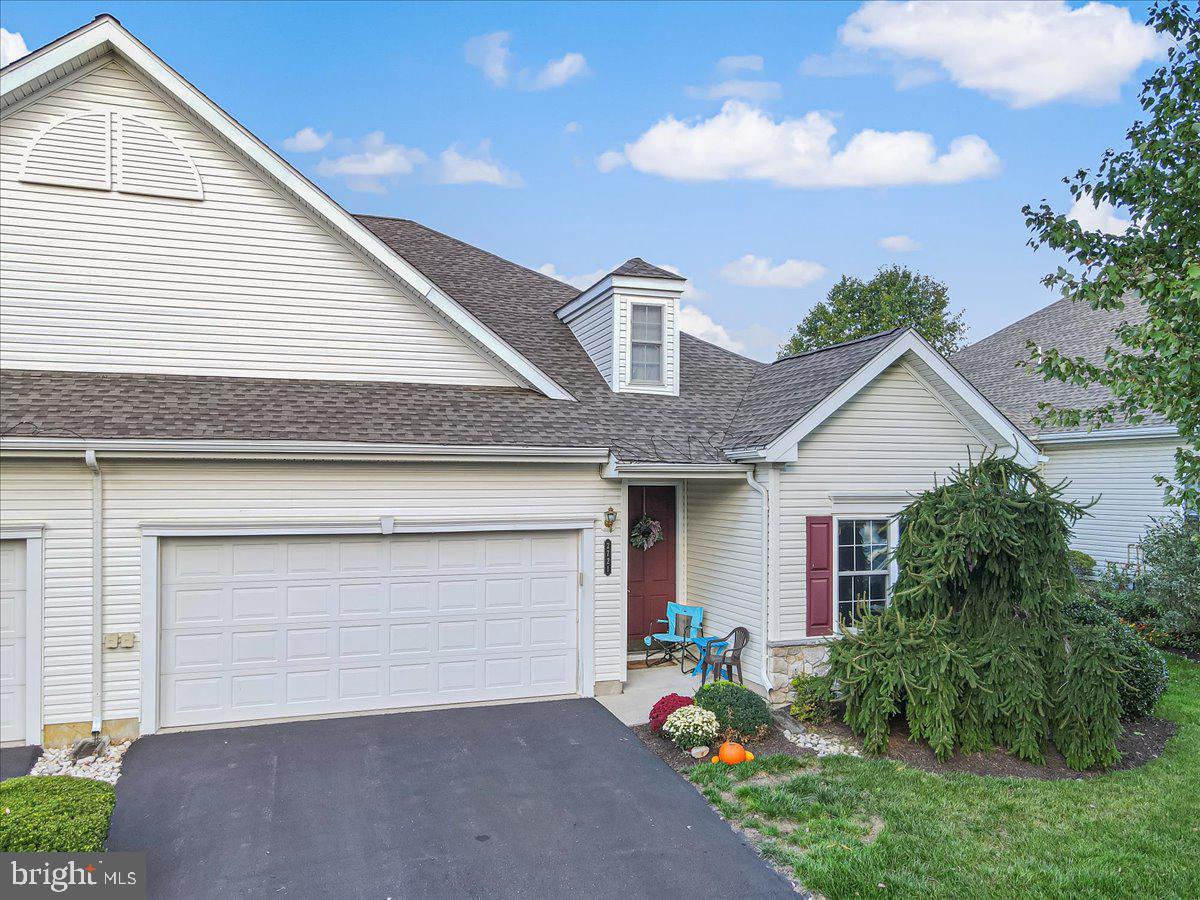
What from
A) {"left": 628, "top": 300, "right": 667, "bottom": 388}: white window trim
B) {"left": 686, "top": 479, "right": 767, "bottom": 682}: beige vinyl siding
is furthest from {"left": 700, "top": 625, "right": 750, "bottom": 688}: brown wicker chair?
{"left": 628, "top": 300, "right": 667, "bottom": 388}: white window trim

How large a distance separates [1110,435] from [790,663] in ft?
34.3

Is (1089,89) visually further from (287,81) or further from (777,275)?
(777,275)

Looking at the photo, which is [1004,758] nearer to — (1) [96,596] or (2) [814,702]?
(2) [814,702]

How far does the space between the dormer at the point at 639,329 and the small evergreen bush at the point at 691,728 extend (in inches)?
215

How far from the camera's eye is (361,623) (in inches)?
384

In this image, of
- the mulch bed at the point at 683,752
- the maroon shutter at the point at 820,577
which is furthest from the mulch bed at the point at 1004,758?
the maroon shutter at the point at 820,577

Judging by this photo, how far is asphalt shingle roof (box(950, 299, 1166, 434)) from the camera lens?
1827 centimetres

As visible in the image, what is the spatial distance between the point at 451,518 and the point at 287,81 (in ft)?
42.1

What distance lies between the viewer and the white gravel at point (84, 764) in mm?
7846

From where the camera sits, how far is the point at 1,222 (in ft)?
30.6

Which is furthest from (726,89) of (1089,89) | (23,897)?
(23,897)

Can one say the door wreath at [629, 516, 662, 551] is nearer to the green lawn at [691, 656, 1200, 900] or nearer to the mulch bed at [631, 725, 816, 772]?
the mulch bed at [631, 725, 816, 772]

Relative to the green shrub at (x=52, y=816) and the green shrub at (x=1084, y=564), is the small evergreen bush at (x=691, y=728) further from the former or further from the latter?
the green shrub at (x=1084, y=564)

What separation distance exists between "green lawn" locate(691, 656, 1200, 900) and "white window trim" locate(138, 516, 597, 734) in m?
2.92
